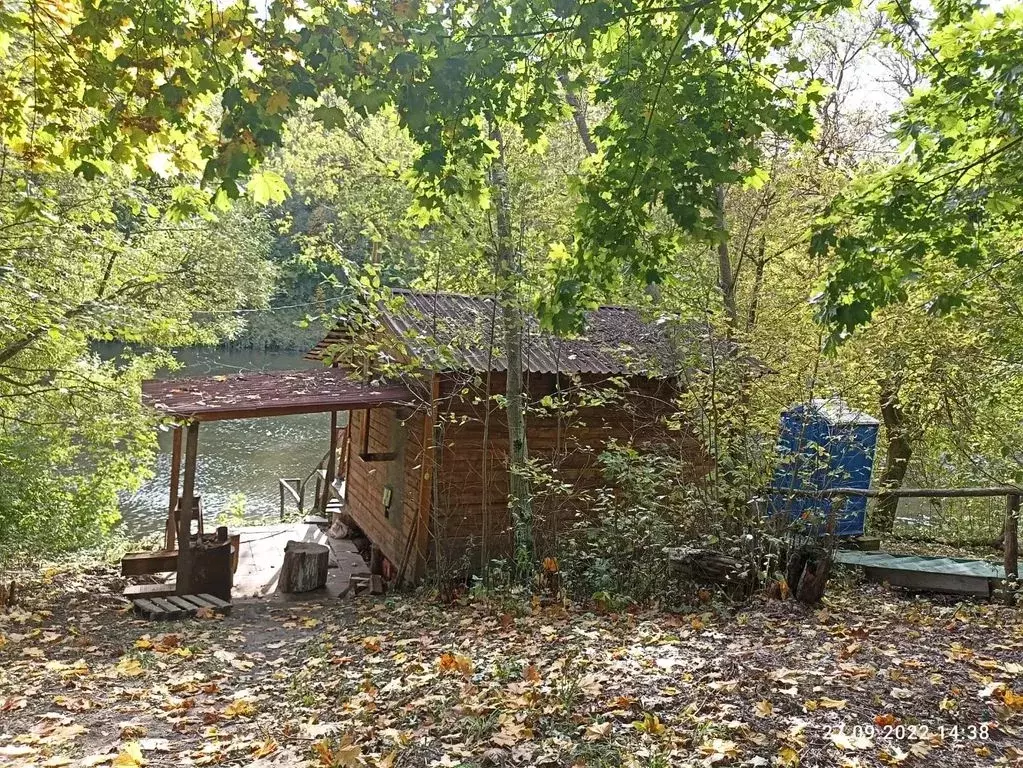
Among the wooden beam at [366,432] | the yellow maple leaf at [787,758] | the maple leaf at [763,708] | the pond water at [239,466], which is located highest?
the wooden beam at [366,432]

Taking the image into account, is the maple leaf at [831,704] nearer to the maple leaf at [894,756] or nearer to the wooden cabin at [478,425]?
the maple leaf at [894,756]

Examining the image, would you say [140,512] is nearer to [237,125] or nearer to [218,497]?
[218,497]

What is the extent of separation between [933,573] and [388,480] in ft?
24.9

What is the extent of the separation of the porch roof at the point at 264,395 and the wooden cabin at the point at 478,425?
34 cm

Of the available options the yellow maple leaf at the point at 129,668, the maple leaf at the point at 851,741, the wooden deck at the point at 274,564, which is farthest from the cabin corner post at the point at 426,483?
the maple leaf at the point at 851,741

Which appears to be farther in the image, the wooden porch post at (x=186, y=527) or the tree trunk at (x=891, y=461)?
the tree trunk at (x=891, y=461)

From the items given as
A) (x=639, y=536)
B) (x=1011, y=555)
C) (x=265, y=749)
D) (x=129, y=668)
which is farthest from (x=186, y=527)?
(x=1011, y=555)

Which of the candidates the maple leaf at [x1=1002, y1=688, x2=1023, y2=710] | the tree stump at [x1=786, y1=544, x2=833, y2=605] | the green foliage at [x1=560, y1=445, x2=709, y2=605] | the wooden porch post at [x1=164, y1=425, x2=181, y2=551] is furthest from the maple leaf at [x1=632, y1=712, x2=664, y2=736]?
the wooden porch post at [x1=164, y1=425, x2=181, y2=551]

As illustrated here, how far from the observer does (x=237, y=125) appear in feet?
11.5

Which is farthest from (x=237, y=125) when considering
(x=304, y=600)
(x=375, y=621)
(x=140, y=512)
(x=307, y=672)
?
(x=140, y=512)

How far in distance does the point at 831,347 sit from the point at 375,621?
219 inches

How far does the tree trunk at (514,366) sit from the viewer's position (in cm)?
853

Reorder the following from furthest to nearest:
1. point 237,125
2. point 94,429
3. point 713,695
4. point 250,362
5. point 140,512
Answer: point 250,362 → point 140,512 → point 94,429 → point 713,695 → point 237,125

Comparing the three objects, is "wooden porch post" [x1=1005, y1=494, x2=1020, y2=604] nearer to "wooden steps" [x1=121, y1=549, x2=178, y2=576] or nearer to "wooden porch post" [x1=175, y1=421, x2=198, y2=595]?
"wooden porch post" [x1=175, y1=421, x2=198, y2=595]
